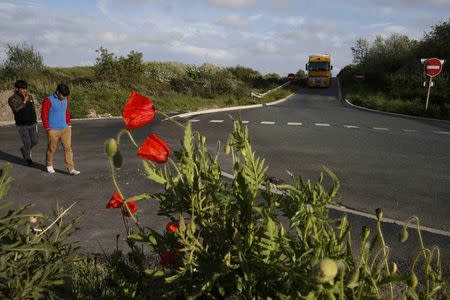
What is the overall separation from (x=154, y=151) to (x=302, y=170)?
278 inches

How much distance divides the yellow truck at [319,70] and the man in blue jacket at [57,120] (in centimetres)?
3983

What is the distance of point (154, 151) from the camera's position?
1.47m

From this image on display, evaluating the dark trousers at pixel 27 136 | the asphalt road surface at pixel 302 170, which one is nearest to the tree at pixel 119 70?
the asphalt road surface at pixel 302 170

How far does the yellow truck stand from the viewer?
45000 mm

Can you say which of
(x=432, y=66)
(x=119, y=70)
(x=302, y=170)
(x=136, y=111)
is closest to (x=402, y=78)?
(x=432, y=66)

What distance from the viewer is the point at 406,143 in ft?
40.0

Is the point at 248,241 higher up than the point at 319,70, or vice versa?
the point at 248,241

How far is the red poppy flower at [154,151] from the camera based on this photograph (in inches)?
57.6

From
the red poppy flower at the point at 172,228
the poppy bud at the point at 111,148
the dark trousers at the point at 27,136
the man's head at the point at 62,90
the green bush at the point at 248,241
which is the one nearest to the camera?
the green bush at the point at 248,241

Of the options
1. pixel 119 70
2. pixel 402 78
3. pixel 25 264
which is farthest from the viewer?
pixel 402 78

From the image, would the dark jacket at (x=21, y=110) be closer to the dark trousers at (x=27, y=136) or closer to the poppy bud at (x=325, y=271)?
the dark trousers at (x=27, y=136)

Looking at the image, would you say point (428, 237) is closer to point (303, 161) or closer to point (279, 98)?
point (303, 161)

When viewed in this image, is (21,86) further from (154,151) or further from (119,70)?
(119,70)

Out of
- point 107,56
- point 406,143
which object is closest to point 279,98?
point 107,56
